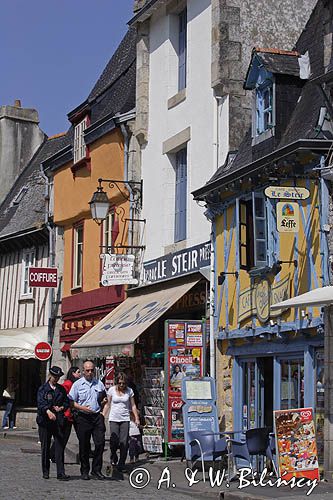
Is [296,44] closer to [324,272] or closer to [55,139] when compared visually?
[324,272]

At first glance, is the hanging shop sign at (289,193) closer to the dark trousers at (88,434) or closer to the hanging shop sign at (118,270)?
the dark trousers at (88,434)

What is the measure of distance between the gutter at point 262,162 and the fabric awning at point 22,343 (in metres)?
10.00

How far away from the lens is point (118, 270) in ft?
66.6

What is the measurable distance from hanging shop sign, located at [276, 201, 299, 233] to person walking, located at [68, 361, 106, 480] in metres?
3.28

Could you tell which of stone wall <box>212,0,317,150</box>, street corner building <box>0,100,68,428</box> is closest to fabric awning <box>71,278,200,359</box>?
stone wall <box>212,0,317,150</box>

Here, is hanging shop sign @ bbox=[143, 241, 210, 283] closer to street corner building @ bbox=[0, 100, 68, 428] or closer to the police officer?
the police officer

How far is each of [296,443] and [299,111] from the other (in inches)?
205

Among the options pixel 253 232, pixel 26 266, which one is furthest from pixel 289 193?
pixel 26 266

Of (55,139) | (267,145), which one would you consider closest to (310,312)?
(267,145)

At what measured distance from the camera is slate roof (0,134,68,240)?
2827cm

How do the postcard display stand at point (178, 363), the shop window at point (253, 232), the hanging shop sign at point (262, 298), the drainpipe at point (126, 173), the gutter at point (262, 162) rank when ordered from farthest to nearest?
the drainpipe at point (126, 173), the postcard display stand at point (178, 363), the shop window at point (253, 232), the hanging shop sign at point (262, 298), the gutter at point (262, 162)

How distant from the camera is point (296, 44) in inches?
658

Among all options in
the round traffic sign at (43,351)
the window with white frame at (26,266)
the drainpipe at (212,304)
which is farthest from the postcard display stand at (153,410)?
the window with white frame at (26,266)

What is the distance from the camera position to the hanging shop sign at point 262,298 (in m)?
14.1
